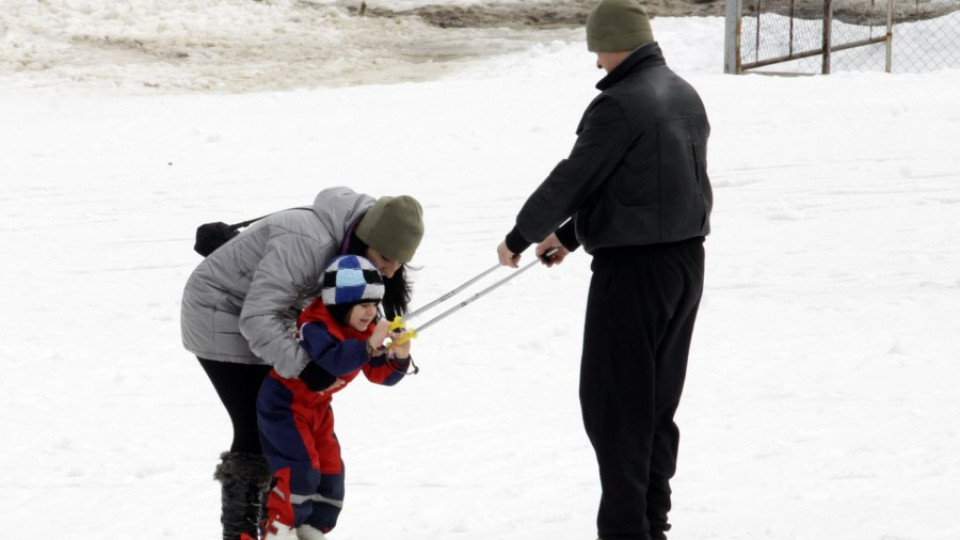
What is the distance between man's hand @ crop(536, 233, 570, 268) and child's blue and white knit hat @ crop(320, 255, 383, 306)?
720mm

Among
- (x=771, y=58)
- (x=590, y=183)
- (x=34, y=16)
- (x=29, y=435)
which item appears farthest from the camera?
(x=34, y=16)

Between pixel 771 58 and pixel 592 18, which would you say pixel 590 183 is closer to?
pixel 592 18

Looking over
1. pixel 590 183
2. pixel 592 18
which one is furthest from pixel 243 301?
pixel 592 18

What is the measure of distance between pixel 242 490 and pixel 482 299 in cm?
388

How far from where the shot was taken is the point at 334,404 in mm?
5973

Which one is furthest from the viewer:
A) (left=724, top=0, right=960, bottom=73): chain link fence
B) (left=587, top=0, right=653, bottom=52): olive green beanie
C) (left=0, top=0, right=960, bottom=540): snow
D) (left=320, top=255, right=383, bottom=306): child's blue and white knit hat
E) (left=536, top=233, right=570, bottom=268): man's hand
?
(left=724, top=0, right=960, bottom=73): chain link fence

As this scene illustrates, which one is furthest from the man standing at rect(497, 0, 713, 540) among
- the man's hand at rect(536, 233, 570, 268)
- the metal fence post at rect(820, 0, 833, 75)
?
the metal fence post at rect(820, 0, 833, 75)

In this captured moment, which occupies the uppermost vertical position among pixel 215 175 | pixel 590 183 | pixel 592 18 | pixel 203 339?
pixel 592 18

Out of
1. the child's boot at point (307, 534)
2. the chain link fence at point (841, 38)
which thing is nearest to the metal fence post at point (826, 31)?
the chain link fence at point (841, 38)

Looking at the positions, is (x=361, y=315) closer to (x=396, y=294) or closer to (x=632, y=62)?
(x=396, y=294)

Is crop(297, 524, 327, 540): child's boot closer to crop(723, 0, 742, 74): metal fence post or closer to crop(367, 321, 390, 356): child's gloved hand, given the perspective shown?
crop(367, 321, 390, 356): child's gloved hand

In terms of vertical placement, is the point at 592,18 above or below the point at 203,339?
above

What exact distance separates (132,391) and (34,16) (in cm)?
1159

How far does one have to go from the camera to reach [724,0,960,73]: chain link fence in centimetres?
1398
